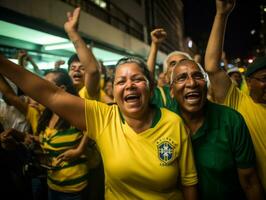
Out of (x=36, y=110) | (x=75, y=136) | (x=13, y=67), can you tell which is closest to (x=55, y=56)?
(x=36, y=110)

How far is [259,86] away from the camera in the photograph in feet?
8.54

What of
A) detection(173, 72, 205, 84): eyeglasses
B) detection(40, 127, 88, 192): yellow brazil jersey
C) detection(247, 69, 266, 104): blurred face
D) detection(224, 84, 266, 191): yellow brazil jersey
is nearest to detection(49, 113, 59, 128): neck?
detection(40, 127, 88, 192): yellow brazil jersey

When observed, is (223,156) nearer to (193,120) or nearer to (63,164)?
(193,120)

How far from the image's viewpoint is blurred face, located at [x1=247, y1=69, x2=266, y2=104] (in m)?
2.58

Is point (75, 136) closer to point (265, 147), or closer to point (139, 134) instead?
point (139, 134)

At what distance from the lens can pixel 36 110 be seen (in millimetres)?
3486

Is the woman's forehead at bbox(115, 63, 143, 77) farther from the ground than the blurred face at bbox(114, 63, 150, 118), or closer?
farther from the ground

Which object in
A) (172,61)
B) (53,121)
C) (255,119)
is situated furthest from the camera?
(172,61)

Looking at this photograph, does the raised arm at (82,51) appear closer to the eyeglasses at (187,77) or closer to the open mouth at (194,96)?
the eyeglasses at (187,77)

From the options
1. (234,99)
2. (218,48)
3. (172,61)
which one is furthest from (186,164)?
(172,61)

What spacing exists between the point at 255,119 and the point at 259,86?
37 centimetres

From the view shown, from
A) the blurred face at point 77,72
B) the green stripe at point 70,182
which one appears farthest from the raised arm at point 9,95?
the green stripe at point 70,182

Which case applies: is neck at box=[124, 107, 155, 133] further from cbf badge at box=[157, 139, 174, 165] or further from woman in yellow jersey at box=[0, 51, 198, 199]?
cbf badge at box=[157, 139, 174, 165]

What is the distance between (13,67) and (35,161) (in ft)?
5.50
